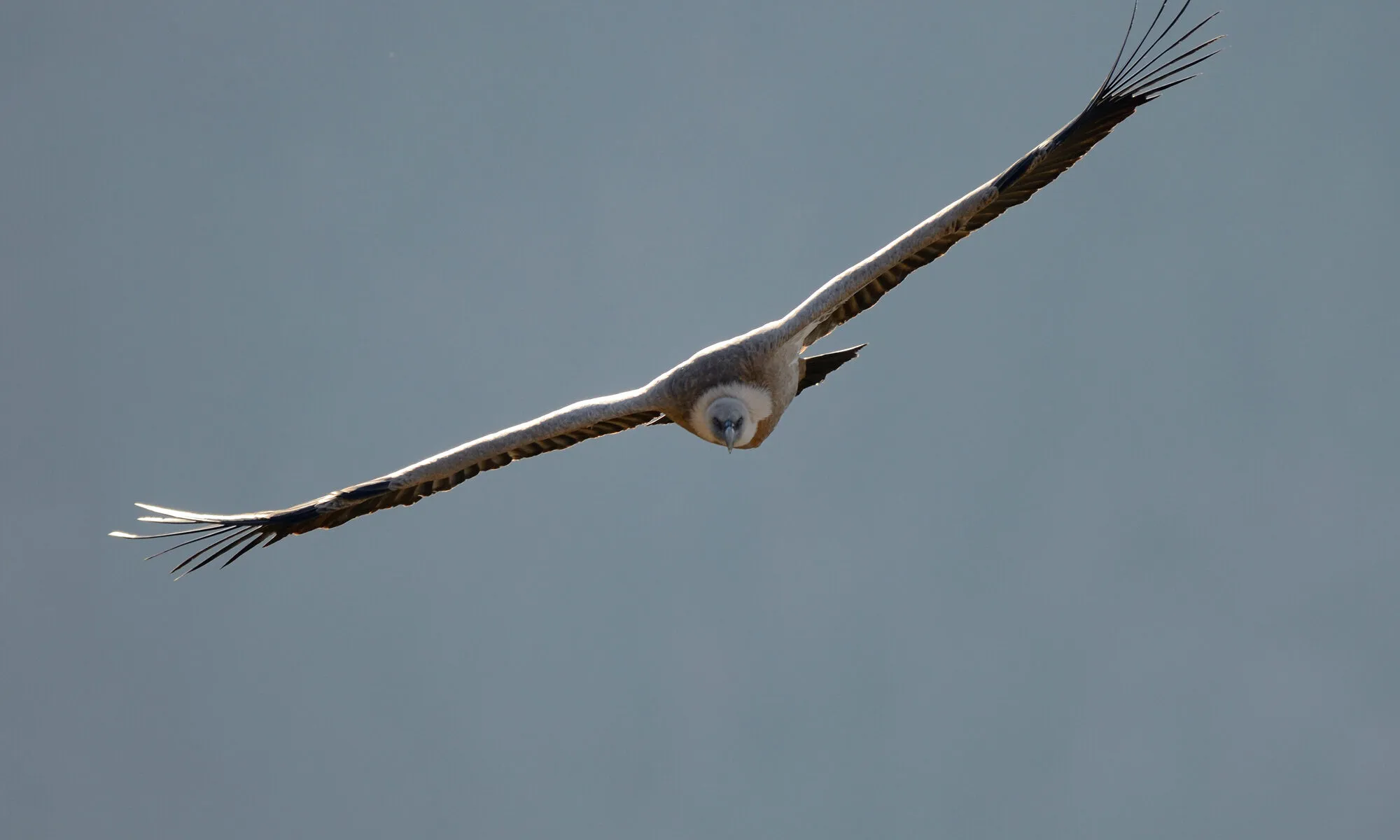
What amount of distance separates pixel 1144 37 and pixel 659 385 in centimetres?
540

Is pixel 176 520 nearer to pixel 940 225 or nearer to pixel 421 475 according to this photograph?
pixel 421 475

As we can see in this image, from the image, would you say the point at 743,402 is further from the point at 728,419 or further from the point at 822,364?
the point at 822,364

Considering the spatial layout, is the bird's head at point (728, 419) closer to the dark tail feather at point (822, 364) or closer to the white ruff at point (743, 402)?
the white ruff at point (743, 402)

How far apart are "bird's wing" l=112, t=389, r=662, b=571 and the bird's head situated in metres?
0.75

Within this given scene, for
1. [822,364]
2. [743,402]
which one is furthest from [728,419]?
[822,364]

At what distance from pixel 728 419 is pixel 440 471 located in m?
2.91

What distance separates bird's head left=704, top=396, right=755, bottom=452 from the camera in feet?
49.3

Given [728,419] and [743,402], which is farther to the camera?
[743,402]

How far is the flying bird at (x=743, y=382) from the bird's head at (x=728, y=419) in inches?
0.4

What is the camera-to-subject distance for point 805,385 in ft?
55.0

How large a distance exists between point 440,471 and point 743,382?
10.1ft

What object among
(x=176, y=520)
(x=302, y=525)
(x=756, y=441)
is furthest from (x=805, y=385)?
(x=176, y=520)

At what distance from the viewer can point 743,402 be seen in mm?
15148

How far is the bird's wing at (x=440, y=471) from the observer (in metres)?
15.6
